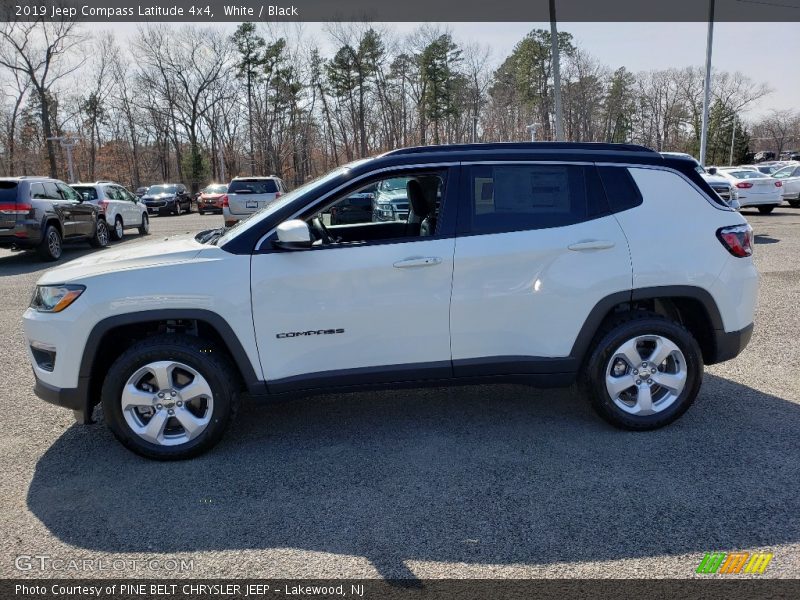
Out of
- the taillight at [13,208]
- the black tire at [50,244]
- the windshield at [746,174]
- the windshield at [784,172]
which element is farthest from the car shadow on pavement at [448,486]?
the windshield at [784,172]

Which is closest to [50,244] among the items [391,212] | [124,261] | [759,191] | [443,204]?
[391,212]

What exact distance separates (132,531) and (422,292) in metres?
2.02

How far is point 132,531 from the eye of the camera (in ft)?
9.93

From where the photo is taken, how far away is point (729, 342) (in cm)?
408

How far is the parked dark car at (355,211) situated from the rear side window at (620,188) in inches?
85.1

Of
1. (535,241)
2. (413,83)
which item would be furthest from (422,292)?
(413,83)

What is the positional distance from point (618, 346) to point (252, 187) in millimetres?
13940

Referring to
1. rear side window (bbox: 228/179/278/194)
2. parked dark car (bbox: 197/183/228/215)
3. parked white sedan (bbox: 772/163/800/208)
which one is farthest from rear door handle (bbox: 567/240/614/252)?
parked dark car (bbox: 197/183/228/215)

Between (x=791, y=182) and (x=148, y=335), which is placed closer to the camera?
(x=148, y=335)

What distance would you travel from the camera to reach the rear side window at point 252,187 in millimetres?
16141

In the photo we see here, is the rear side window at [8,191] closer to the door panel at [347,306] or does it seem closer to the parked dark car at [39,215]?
the parked dark car at [39,215]

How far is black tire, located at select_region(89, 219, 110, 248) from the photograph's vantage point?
16.0 meters

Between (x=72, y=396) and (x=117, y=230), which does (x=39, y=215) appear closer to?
(x=117, y=230)

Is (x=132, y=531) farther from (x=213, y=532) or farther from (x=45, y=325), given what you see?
(x=45, y=325)
